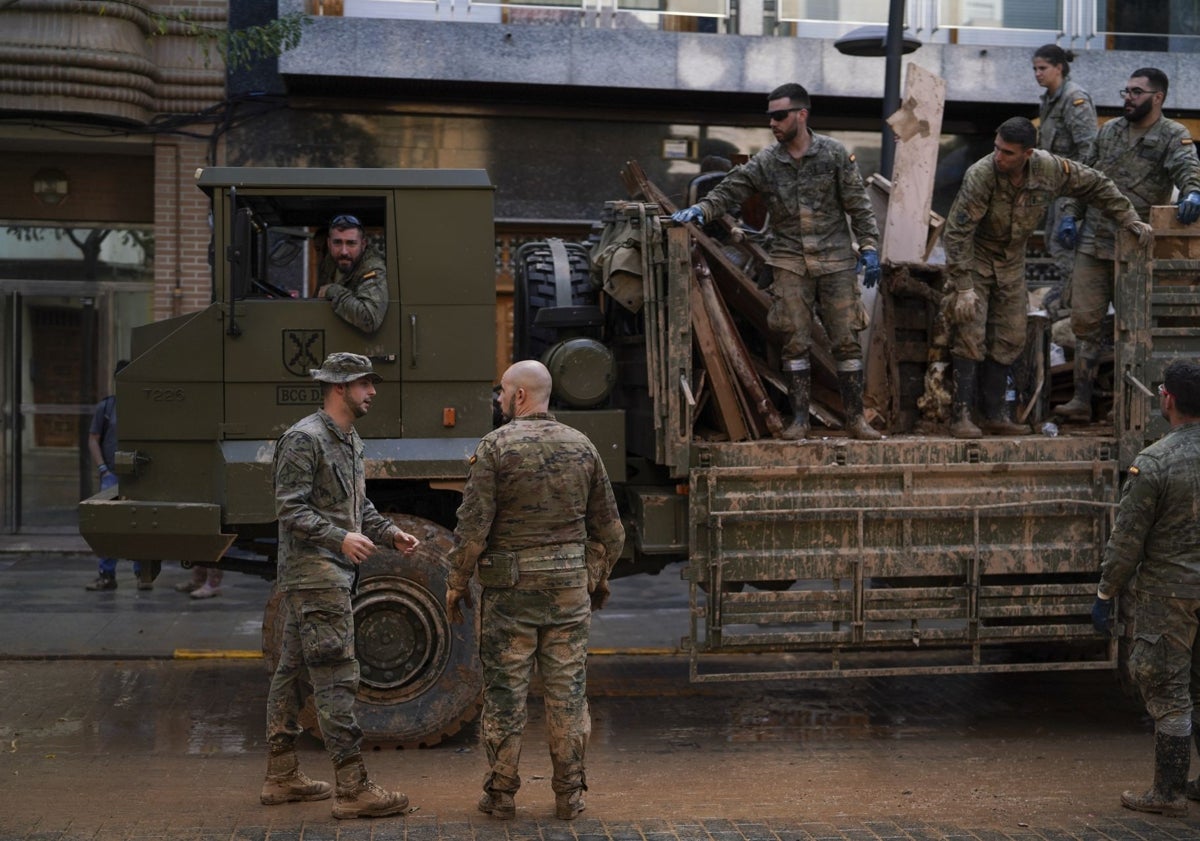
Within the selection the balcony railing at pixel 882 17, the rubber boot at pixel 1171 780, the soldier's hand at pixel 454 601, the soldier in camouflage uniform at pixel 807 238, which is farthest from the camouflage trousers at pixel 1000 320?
the balcony railing at pixel 882 17

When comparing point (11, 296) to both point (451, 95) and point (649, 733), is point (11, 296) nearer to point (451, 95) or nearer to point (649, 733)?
point (451, 95)

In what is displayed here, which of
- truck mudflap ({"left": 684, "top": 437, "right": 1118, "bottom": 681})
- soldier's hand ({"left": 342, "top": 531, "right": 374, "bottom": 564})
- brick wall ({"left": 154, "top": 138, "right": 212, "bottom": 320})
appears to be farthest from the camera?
brick wall ({"left": 154, "top": 138, "right": 212, "bottom": 320})

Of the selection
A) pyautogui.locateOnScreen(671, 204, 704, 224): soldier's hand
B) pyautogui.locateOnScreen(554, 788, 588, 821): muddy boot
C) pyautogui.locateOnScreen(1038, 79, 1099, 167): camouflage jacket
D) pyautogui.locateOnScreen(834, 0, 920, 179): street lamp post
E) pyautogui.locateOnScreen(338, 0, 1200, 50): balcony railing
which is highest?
pyautogui.locateOnScreen(338, 0, 1200, 50): balcony railing

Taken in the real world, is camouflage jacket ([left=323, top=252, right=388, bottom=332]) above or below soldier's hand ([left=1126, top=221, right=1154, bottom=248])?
below

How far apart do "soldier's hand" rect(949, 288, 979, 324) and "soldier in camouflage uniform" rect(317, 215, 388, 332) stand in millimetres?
3114

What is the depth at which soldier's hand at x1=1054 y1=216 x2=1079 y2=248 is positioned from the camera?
8484 mm

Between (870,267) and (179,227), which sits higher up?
(179,227)

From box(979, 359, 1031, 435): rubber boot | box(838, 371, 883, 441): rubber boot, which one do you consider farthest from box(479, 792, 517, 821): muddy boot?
box(979, 359, 1031, 435): rubber boot

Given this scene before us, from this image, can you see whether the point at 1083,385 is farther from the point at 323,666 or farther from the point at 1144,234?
the point at 323,666

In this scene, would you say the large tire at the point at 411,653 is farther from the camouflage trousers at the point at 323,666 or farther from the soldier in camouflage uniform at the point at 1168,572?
the soldier in camouflage uniform at the point at 1168,572

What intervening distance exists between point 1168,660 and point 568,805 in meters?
2.71

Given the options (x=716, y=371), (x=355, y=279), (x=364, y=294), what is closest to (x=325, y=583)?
(x=364, y=294)

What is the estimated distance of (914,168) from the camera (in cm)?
867

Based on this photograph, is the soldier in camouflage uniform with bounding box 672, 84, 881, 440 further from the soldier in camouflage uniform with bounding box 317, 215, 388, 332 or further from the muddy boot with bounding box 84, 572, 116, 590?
the muddy boot with bounding box 84, 572, 116, 590
